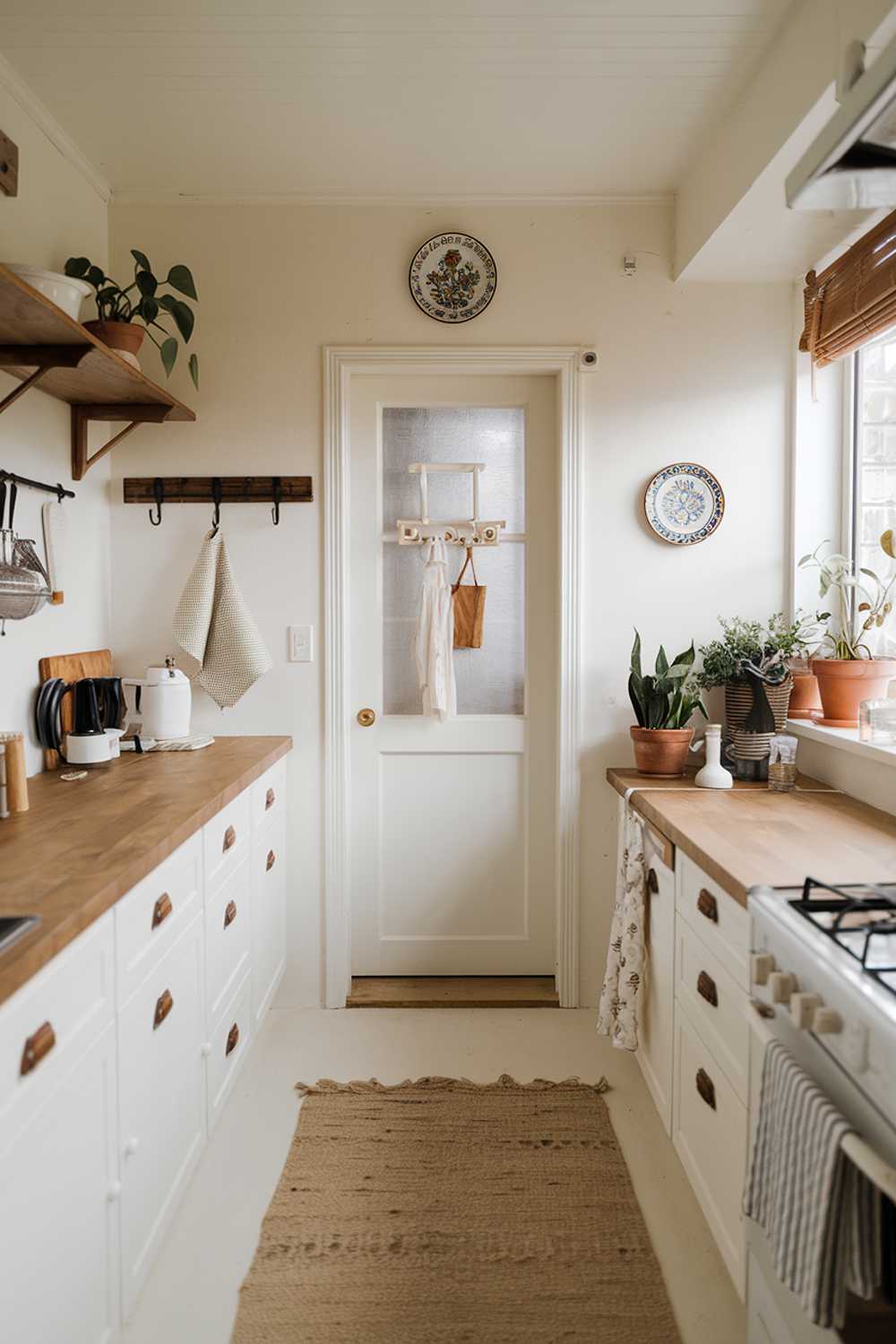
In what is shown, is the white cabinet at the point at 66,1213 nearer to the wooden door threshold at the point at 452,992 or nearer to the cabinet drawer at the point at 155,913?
the cabinet drawer at the point at 155,913

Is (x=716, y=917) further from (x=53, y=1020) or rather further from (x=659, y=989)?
(x=53, y=1020)

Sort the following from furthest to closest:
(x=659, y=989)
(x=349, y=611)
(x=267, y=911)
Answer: (x=349, y=611), (x=267, y=911), (x=659, y=989)

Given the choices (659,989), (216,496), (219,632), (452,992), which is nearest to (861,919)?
(659,989)

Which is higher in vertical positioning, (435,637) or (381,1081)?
(435,637)

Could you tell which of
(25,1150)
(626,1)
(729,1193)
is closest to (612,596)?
(626,1)

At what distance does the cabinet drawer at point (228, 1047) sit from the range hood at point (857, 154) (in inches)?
78.5

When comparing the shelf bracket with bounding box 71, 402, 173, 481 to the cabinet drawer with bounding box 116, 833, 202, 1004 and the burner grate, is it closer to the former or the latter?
the cabinet drawer with bounding box 116, 833, 202, 1004

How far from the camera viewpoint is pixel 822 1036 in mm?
1117

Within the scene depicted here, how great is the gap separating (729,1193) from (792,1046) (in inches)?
21.3

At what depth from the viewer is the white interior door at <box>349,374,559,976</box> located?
284cm

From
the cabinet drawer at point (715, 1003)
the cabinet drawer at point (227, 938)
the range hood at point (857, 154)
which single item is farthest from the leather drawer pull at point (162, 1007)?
the range hood at point (857, 154)

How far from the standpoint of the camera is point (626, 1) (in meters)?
1.85

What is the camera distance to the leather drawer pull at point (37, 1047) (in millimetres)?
1046

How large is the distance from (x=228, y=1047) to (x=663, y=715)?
1.48 meters
